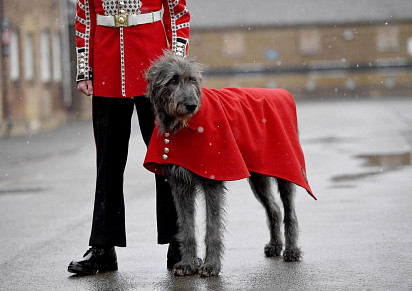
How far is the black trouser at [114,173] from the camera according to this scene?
586 centimetres

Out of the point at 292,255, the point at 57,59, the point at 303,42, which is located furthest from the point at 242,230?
the point at 303,42

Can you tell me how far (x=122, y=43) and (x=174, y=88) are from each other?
75 centimetres

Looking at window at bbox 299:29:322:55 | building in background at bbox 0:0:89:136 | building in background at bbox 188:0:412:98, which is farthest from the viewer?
window at bbox 299:29:322:55

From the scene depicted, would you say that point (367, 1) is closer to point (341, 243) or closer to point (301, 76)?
point (301, 76)

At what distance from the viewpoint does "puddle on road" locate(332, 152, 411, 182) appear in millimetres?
11246

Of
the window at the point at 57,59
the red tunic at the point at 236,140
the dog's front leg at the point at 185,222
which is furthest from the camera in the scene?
the window at the point at 57,59

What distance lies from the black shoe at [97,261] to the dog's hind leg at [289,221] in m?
1.24

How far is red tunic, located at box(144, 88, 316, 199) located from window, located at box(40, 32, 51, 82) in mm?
26190

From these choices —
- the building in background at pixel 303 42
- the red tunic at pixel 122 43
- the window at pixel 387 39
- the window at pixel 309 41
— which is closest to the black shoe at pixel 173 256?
the red tunic at pixel 122 43

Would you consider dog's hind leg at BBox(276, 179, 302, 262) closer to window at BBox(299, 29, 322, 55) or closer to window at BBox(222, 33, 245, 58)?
window at BBox(222, 33, 245, 58)

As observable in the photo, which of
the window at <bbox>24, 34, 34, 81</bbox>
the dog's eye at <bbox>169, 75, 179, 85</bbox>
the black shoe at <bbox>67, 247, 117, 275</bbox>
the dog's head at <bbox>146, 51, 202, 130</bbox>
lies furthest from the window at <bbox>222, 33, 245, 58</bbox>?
the dog's eye at <bbox>169, 75, 179, 85</bbox>

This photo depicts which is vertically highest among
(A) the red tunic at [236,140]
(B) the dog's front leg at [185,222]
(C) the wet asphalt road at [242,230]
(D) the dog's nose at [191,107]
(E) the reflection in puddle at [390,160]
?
(D) the dog's nose at [191,107]

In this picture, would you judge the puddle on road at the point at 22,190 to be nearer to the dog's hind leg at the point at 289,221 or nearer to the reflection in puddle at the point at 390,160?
the reflection in puddle at the point at 390,160

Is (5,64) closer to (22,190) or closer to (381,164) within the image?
(22,190)
